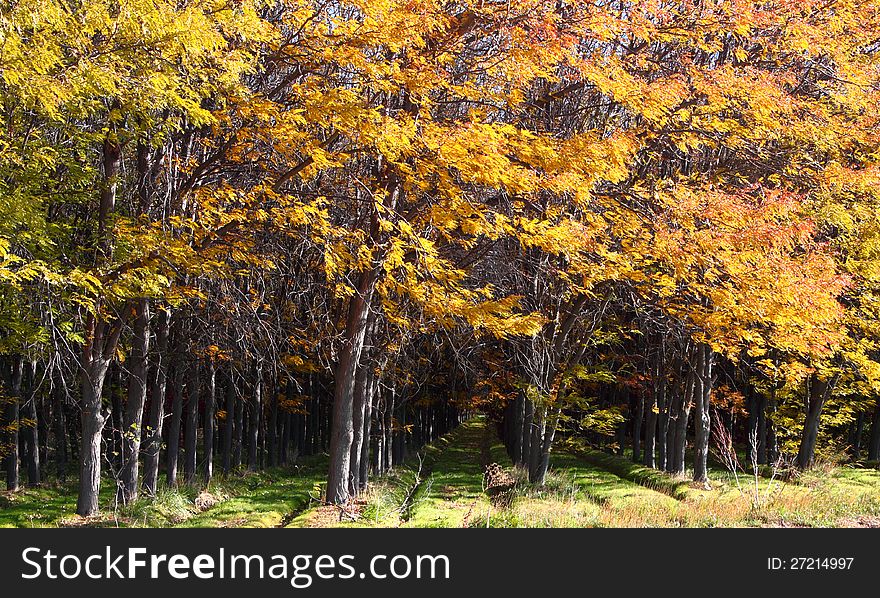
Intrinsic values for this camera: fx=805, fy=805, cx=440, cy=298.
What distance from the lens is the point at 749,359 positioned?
27766 mm

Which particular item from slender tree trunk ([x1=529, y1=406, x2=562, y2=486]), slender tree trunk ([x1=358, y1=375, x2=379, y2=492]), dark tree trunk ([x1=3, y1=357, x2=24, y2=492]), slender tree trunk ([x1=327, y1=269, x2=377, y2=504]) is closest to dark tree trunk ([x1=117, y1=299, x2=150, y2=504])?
slender tree trunk ([x1=327, y1=269, x2=377, y2=504])

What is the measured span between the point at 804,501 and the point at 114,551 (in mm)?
12003

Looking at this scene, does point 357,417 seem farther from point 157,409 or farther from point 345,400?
point 157,409

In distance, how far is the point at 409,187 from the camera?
13.1m

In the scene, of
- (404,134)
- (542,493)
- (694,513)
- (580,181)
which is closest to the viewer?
(404,134)

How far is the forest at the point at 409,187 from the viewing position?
35.3 ft

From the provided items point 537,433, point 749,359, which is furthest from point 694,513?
point 749,359

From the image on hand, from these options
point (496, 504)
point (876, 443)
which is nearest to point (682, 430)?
point (496, 504)

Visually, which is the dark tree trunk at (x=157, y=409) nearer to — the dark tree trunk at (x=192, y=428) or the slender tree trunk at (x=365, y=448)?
the dark tree trunk at (x=192, y=428)

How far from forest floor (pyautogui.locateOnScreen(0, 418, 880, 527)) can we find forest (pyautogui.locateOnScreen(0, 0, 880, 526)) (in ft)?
0.88

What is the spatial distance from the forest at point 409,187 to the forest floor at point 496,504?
0.27 metres

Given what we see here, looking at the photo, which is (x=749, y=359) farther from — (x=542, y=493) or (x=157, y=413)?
(x=157, y=413)

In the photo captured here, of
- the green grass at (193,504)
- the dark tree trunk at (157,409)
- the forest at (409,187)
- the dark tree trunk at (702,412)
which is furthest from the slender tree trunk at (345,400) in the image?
the dark tree trunk at (702,412)

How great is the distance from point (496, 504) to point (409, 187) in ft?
23.3
